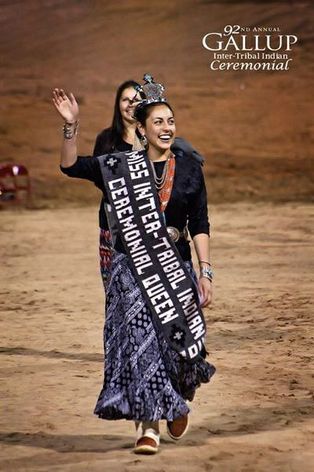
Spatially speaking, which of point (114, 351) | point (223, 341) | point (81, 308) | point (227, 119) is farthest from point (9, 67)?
point (114, 351)

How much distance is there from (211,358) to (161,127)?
8.17ft

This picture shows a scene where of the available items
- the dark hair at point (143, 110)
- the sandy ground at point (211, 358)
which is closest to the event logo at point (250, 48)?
the sandy ground at point (211, 358)

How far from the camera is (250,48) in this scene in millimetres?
21109

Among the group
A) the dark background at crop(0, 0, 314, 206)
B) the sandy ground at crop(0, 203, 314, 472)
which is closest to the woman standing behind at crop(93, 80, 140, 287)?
the sandy ground at crop(0, 203, 314, 472)

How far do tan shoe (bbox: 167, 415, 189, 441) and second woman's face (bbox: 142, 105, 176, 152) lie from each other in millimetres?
1136

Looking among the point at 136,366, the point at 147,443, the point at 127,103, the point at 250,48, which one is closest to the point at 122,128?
the point at 127,103

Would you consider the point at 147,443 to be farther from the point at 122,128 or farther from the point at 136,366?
the point at 122,128

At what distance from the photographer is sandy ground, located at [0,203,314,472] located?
16.4ft

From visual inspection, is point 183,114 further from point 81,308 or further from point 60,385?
point 60,385

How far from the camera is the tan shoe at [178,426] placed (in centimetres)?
507

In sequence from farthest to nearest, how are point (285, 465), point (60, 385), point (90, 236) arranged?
point (90, 236) → point (60, 385) → point (285, 465)

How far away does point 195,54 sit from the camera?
2155cm

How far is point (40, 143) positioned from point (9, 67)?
2.32m

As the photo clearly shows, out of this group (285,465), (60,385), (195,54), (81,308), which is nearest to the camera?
(285,465)
